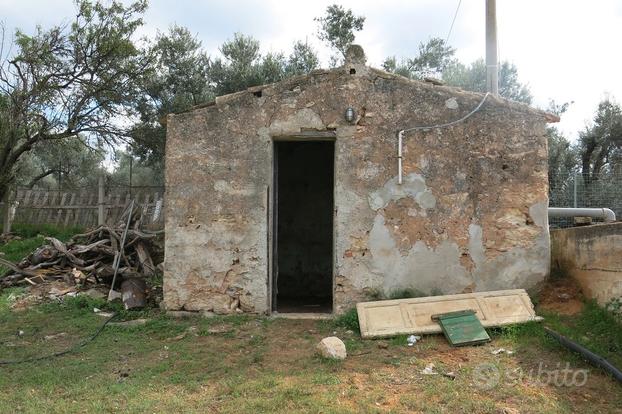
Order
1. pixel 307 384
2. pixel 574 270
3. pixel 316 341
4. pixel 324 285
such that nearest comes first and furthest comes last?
pixel 307 384 < pixel 316 341 < pixel 574 270 < pixel 324 285

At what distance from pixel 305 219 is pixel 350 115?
4.58 metres

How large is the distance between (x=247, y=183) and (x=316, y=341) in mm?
2437

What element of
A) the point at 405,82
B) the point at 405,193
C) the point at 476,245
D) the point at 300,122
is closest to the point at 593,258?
the point at 476,245

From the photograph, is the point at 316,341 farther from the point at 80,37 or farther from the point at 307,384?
the point at 80,37

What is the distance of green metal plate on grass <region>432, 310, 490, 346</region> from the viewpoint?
5.79 meters

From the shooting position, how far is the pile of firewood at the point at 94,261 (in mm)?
9062

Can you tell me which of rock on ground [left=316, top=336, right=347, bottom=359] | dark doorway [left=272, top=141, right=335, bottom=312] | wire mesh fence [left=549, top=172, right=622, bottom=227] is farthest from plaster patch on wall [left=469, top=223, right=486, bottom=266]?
dark doorway [left=272, top=141, right=335, bottom=312]

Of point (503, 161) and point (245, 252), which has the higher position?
point (503, 161)

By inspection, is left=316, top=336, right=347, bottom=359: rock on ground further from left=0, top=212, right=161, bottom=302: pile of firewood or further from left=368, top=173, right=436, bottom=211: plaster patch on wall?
left=0, top=212, right=161, bottom=302: pile of firewood

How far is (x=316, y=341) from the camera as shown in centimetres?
625

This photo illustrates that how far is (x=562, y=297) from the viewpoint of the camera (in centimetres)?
665

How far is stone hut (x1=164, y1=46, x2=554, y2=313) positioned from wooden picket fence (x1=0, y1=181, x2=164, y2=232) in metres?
4.55

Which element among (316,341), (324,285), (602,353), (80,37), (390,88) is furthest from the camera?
(80,37)

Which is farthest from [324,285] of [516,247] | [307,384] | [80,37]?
[80,37]
